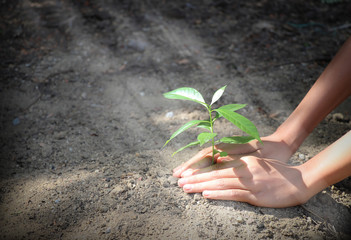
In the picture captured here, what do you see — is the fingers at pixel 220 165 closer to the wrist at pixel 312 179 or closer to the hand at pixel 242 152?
the hand at pixel 242 152

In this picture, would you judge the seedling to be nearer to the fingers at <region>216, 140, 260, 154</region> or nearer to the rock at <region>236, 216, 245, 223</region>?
the fingers at <region>216, 140, 260, 154</region>

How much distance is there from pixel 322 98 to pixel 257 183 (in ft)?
2.35

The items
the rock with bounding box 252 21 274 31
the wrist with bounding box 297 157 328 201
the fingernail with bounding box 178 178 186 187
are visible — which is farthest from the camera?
the rock with bounding box 252 21 274 31

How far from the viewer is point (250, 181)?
62.6 inches

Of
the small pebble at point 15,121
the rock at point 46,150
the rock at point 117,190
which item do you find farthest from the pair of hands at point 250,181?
the small pebble at point 15,121

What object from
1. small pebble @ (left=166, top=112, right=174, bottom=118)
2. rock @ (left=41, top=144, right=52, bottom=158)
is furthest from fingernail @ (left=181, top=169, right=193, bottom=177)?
rock @ (left=41, top=144, right=52, bottom=158)

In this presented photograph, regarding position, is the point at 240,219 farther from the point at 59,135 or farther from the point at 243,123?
the point at 59,135

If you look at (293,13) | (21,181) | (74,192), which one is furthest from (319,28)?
(21,181)

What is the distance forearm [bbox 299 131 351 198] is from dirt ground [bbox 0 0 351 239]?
0.22 m

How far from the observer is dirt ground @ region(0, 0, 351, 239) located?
5.40 ft

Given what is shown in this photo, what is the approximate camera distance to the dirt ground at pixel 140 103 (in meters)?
1.65

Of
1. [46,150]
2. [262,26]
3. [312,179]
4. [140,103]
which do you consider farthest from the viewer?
[262,26]

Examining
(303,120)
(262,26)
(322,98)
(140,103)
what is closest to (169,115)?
(140,103)

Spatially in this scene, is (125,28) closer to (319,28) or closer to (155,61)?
(155,61)
